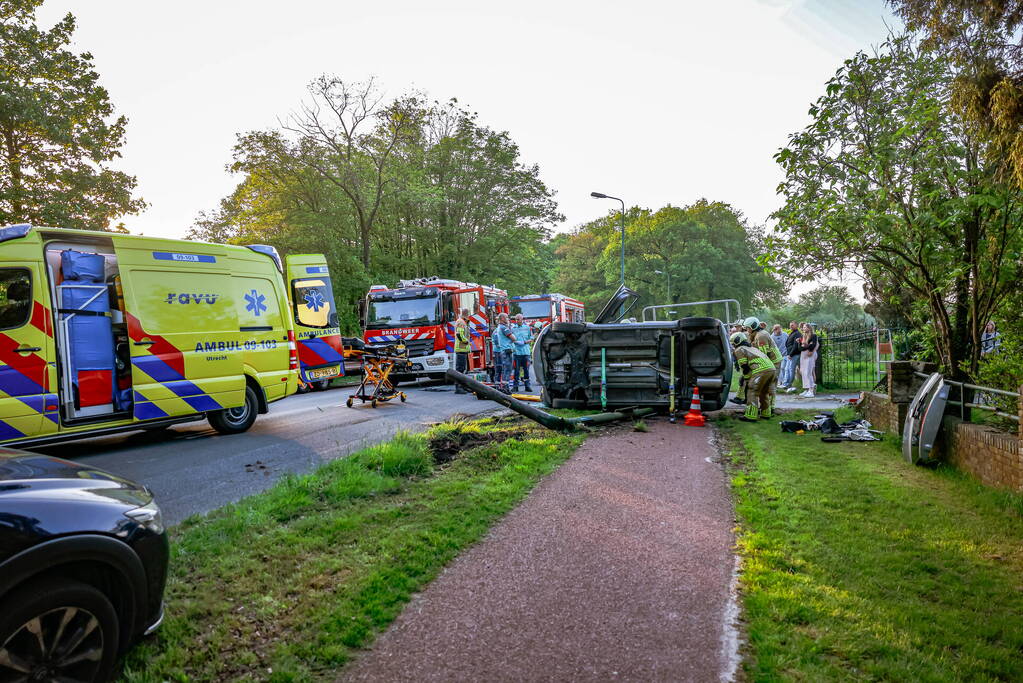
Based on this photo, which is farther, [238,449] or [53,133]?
[53,133]

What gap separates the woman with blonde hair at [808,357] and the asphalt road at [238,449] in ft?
23.1

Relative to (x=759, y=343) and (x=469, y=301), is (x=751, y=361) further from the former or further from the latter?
(x=469, y=301)

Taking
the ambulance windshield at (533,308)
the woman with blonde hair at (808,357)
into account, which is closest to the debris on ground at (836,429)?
the woman with blonde hair at (808,357)

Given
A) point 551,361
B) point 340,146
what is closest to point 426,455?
point 551,361

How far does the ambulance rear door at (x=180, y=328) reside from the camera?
7820 mm

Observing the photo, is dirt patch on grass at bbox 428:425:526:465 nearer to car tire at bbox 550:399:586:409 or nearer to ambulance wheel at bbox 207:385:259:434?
car tire at bbox 550:399:586:409

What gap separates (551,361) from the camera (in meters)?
10.9

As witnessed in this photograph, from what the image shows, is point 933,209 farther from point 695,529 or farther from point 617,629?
point 617,629

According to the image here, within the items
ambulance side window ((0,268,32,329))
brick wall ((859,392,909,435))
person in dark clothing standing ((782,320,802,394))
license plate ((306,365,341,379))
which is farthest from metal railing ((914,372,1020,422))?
license plate ((306,365,341,379))

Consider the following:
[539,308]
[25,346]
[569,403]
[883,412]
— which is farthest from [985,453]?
[539,308]

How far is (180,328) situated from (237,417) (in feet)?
5.42

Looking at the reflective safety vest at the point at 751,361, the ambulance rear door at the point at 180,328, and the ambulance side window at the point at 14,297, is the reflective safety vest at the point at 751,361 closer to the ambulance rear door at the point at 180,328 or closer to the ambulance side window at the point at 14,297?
the ambulance rear door at the point at 180,328

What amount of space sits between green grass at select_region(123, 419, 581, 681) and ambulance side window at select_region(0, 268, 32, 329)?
365 centimetres

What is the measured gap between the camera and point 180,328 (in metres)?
8.21
